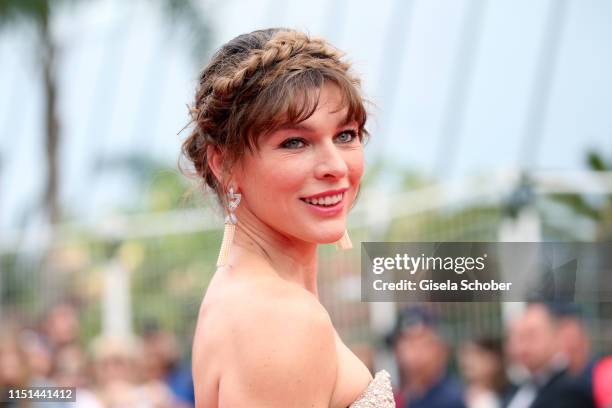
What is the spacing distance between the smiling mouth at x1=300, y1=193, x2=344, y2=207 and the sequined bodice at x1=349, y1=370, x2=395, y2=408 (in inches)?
14.0

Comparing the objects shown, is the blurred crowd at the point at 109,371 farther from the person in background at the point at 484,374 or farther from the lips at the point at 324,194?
the lips at the point at 324,194

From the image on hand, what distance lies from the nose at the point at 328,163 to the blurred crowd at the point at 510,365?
2844mm

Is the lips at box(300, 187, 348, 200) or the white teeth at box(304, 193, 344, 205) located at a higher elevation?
the lips at box(300, 187, 348, 200)

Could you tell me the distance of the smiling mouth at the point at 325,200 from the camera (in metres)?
1.97

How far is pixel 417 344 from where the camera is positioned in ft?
17.3

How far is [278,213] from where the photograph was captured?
1988 millimetres

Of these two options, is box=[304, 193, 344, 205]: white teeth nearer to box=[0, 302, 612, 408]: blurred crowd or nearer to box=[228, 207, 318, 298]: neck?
box=[228, 207, 318, 298]: neck

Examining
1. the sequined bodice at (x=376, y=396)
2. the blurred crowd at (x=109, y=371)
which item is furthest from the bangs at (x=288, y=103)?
the blurred crowd at (x=109, y=371)

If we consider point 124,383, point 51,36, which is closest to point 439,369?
point 124,383

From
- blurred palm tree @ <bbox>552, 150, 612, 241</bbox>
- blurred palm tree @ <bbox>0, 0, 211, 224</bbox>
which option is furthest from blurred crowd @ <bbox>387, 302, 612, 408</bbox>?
blurred palm tree @ <bbox>0, 0, 211, 224</bbox>

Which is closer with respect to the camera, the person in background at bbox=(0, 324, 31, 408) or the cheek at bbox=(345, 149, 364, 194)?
the cheek at bbox=(345, 149, 364, 194)

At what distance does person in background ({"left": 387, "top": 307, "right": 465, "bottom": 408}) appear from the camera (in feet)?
16.6

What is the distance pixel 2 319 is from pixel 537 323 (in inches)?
261

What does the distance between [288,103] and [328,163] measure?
0.13 metres
